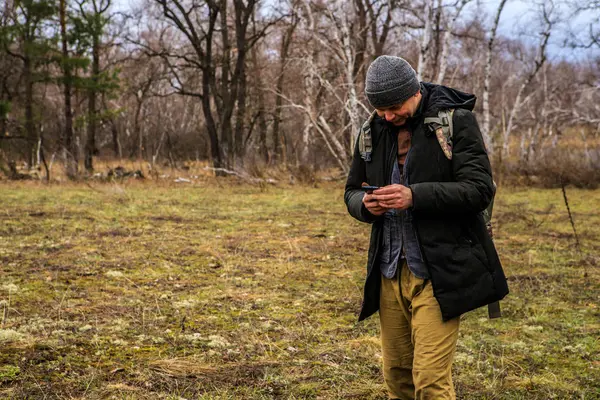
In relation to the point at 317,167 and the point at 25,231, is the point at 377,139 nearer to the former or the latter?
the point at 25,231

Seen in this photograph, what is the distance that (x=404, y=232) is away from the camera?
2623mm

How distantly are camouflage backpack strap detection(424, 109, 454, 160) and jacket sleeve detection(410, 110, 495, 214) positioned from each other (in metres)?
0.02

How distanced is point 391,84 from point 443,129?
0.93 feet

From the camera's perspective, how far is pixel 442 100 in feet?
8.38

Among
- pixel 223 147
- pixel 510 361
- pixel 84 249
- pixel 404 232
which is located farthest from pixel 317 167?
pixel 404 232

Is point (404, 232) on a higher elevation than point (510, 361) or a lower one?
higher

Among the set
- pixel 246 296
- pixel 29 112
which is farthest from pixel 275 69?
pixel 246 296

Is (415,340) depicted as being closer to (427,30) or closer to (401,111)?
(401,111)

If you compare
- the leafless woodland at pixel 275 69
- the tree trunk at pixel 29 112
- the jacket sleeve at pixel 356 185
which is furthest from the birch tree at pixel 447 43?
the tree trunk at pixel 29 112

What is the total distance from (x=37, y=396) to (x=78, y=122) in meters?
20.7

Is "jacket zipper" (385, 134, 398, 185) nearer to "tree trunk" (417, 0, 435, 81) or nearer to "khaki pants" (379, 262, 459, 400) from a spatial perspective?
"khaki pants" (379, 262, 459, 400)

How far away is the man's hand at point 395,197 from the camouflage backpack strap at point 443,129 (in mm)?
248

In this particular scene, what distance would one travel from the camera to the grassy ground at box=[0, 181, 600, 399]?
355cm

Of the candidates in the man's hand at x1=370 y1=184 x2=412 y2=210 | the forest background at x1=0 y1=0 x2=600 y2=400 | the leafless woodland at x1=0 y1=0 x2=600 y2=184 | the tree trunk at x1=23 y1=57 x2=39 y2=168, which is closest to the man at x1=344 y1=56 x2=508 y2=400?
the man's hand at x1=370 y1=184 x2=412 y2=210
